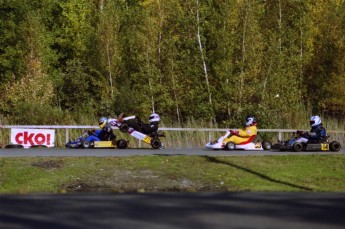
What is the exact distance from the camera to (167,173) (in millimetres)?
24719

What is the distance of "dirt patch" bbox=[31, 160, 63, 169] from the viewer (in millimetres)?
25297

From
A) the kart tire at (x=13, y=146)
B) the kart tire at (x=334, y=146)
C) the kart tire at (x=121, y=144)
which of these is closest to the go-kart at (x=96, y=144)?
the kart tire at (x=121, y=144)

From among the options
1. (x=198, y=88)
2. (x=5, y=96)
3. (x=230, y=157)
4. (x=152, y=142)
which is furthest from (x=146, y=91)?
(x=230, y=157)

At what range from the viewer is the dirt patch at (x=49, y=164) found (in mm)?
25297

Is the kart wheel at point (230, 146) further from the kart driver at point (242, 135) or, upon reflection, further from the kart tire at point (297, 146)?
the kart tire at point (297, 146)

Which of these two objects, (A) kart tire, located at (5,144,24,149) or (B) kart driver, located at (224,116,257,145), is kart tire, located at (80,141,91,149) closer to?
(A) kart tire, located at (5,144,24,149)

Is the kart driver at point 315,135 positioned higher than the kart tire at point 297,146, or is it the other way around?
the kart driver at point 315,135

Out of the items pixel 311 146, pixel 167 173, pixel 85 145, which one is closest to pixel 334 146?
pixel 311 146

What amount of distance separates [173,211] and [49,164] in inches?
641

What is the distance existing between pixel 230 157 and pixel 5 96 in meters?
27.6

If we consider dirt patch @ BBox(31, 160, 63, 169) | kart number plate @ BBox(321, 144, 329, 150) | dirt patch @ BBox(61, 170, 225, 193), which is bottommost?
dirt patch @ BBox(61, 170, 225, 193)

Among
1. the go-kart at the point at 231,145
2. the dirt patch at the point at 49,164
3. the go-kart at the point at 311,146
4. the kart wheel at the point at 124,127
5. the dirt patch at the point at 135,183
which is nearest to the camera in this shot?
the dirt patch at the point at 135,183

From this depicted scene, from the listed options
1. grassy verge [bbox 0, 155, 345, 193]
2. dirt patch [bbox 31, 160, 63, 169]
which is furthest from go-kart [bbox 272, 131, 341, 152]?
dirt patch [bbox 31, 160, 63, 169]

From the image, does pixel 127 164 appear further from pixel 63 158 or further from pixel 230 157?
pixel 230 157
